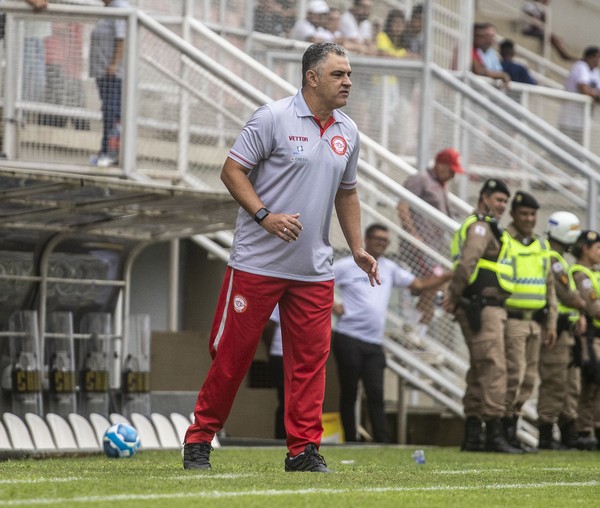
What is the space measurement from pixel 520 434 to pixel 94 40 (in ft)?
17.5

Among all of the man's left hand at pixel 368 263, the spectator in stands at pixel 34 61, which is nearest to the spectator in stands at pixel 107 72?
the spectator in stands at pixel 34 61

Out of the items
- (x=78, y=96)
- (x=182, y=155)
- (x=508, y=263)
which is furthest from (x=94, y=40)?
(x=508, y=263)

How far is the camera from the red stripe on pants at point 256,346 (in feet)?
26.1

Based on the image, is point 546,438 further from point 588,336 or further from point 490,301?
point 490,301

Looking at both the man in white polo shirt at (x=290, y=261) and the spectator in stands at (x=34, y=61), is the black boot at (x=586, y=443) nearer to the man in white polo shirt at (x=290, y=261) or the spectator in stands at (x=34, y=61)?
the spectator in stands at (x=34, y=61)

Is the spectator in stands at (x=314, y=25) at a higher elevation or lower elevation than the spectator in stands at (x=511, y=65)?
higher

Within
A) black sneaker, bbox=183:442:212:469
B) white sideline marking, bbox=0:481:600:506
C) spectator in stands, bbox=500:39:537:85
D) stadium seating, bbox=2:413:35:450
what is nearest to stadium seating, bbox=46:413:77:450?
stadium seating, bbox=2:413:35:450

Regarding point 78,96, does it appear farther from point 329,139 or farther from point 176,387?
point 329,139

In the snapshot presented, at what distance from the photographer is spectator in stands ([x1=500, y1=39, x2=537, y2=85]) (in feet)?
66.3

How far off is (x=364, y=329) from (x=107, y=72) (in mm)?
3333

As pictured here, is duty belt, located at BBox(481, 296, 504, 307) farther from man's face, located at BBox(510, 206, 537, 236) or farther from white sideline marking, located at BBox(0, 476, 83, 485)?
white sideline marking, located at BBox(0, 476, 83, 485)

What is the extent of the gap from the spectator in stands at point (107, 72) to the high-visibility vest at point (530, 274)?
3492 millimetres

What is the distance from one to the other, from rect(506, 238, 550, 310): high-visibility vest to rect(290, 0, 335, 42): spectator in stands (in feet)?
14.0

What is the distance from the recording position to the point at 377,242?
13.9 meters
